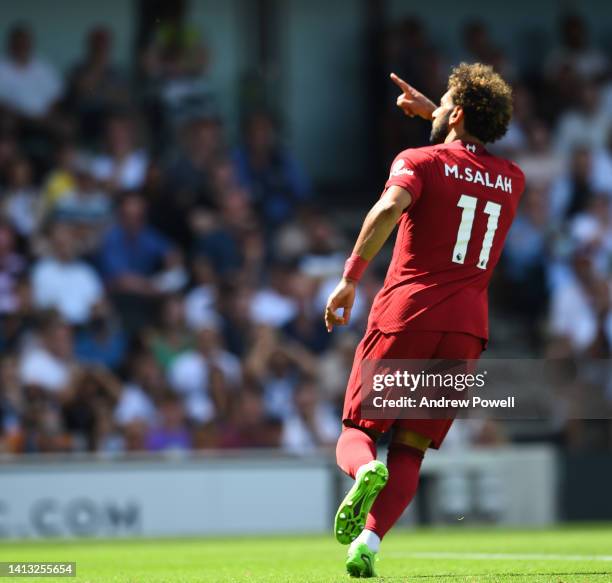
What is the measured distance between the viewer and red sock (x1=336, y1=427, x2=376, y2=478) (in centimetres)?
586

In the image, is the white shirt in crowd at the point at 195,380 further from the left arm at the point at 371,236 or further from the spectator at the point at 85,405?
the left arm at the point at 371,236

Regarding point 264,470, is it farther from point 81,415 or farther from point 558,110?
point 558,110

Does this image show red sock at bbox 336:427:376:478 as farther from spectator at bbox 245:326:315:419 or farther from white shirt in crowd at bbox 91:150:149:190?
white shirt in crowd at bbox 91:150:149:190

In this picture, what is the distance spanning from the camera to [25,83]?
16.2 meters

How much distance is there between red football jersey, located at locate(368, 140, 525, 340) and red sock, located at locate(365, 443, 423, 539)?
21.4 inches

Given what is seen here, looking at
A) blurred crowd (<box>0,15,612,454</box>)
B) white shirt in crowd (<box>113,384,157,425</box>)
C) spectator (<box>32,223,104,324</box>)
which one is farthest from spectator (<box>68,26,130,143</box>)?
white shirt in crowd (<box>113,384,157,425</box>)

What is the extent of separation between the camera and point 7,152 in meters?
15.3

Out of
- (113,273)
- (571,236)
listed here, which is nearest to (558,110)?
(571,236)

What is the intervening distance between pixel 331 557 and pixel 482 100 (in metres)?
3.30

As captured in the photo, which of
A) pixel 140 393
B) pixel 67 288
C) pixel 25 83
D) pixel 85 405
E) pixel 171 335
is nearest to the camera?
pixel 85 405

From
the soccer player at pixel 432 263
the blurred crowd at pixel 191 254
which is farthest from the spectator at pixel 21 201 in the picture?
the soccer player at pixel 432 263

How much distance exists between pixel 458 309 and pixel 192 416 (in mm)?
8261

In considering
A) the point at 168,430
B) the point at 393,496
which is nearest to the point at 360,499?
the point at 393,496

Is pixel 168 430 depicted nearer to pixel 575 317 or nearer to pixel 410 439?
pixel 575 317
